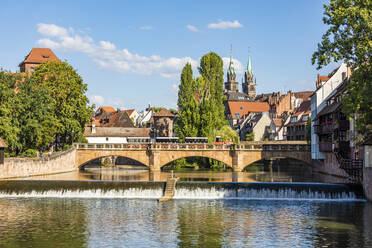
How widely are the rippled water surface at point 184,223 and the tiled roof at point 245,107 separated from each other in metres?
138

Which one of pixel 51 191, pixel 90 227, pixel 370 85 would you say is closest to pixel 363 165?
pixel 370 85

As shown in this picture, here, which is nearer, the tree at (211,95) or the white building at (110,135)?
the tree at (211,95)

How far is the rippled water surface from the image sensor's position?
Result: 32.5 metres

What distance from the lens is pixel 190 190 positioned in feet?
178

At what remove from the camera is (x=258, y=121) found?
5974 inches

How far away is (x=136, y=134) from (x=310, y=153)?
57.2 m

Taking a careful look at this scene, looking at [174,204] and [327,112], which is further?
[327,112]

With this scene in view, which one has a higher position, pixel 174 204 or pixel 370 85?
pixel 370 85

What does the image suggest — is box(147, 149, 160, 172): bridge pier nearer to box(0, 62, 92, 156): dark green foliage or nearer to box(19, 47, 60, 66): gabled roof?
box(0, 62, 92, 156): dark green foliage

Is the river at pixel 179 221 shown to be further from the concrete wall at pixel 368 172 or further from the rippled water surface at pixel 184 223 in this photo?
the concrete wall at pixel 368 172

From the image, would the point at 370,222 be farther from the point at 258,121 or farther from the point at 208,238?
the point at 258,121

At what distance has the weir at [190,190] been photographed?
51938 mm

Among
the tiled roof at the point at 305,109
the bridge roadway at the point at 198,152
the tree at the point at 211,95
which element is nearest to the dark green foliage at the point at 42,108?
the bridge roadway at the point at 198,152

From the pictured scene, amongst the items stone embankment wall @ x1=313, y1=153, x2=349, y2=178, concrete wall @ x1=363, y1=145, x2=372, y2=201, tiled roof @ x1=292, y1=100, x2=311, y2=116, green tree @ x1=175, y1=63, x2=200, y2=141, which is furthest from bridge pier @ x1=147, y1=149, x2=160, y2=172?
tiled roof @ x1=292, y1=100, x2=311, y2=116
